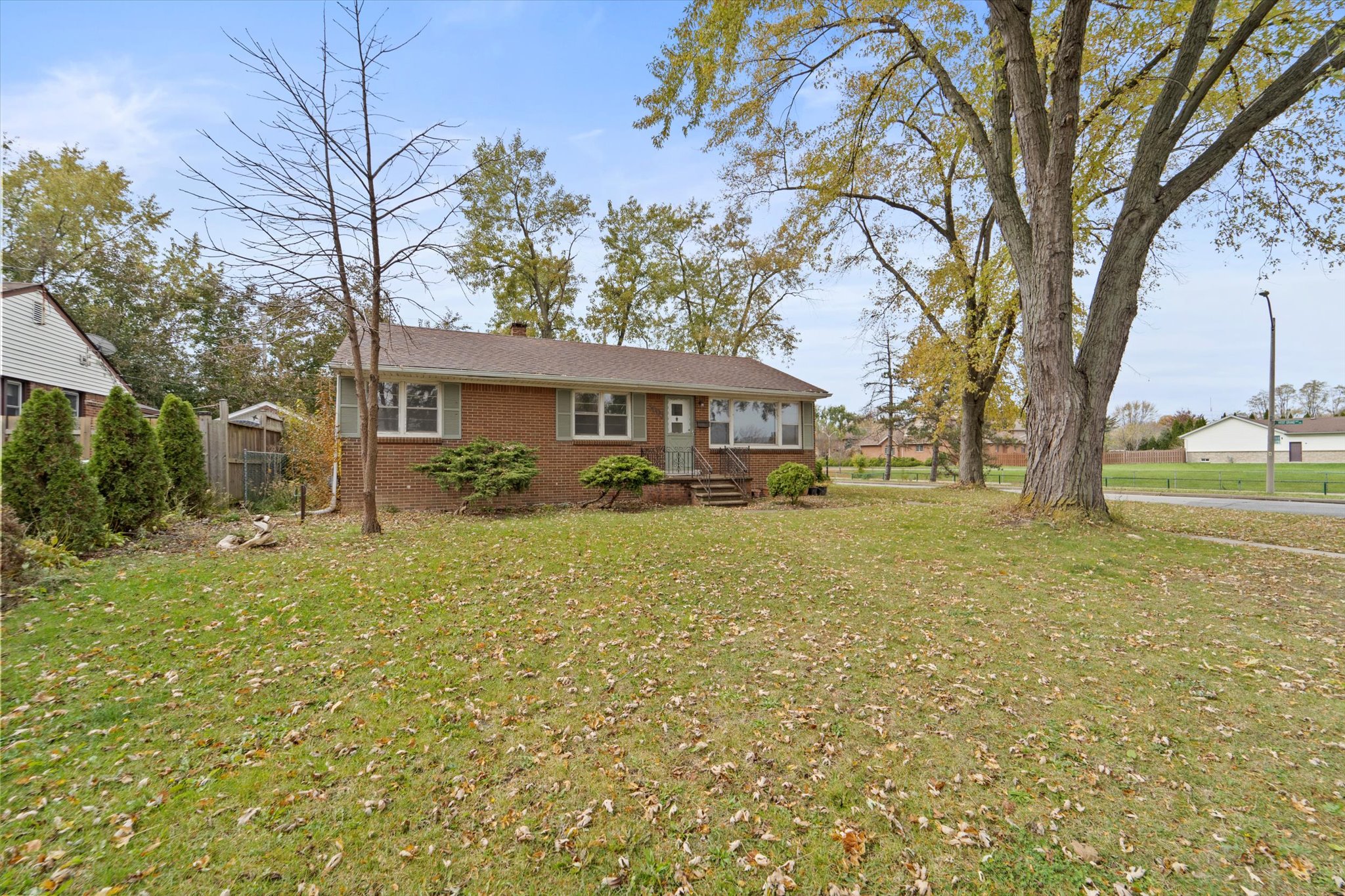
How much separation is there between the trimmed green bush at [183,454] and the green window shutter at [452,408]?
423 centimetres

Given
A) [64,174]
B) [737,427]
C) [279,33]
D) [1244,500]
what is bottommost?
[1244,500]

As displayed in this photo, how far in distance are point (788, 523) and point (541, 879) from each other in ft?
27.2

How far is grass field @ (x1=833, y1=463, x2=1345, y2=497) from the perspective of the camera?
2409cm

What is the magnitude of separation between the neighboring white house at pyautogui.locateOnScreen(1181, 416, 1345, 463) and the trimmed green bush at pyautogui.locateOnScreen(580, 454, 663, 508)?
209 ft

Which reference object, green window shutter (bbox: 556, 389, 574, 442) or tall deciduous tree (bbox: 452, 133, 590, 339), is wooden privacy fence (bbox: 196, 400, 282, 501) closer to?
green window shutter (bbox: 556, 389, 574, 442)

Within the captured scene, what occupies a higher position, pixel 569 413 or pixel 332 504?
pixel 569 413

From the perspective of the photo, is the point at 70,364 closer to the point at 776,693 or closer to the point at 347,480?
the point at 347,480

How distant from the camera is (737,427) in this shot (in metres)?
15.6

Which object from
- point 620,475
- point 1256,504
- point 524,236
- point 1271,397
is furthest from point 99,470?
point 1271,397

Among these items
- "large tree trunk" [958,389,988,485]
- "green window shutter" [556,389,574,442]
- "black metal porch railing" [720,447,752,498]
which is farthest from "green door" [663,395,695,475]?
"large tree trunk" [958,389,988,485]

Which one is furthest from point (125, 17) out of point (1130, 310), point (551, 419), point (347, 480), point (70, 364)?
point (70, 364)

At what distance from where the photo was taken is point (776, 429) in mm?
16125

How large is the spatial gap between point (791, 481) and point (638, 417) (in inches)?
170

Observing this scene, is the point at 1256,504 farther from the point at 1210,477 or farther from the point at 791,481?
the point at 1210,477
